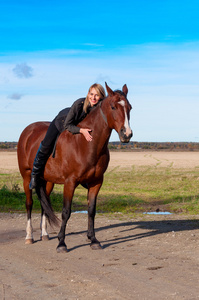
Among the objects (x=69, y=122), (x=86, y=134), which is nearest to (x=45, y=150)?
(x=69, y=122)

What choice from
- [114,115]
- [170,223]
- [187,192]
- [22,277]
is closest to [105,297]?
[22,277]

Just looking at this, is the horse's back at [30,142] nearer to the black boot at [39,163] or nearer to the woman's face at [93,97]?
the black boot at [39,163]

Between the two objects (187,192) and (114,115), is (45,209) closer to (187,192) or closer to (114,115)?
(114,115)

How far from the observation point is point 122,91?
23.9ft

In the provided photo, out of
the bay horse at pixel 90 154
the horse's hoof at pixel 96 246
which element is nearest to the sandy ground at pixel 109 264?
the horse's hoof at pixel 96 246

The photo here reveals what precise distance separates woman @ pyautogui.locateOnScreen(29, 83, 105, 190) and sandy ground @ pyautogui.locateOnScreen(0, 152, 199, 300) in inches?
70.3

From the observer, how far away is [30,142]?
31.1 feet

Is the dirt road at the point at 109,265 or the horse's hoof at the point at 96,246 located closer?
the dirt road at the point at 109,265

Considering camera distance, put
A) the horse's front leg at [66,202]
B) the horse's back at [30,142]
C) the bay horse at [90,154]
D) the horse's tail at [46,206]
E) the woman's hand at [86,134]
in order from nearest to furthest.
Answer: the bay horse at [90,154]
the woman's hand at [86,134]
the horse's front leg at [66,202]
the horse's tail at [46,206]
the horse's back at [30,142]

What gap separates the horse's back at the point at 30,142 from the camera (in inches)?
365

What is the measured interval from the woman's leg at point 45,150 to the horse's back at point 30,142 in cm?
56

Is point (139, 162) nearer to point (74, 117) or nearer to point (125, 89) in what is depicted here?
point (74, 117)

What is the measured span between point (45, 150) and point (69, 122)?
859mm

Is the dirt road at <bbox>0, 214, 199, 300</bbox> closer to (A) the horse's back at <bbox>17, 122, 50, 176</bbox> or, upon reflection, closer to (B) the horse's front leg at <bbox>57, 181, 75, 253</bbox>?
(B) the horse's front leg at <bbox>57, 181, 75, 253</bbox>
